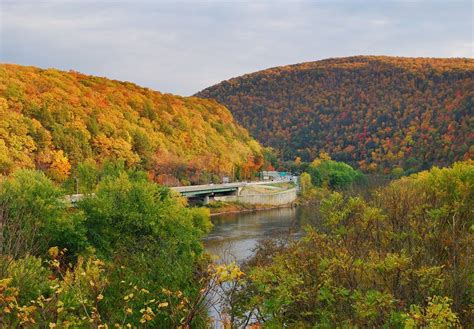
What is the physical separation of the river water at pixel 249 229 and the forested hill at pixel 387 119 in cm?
4015

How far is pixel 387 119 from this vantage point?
150 m

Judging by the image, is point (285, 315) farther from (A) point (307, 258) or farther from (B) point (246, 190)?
(B) point (246, 190)

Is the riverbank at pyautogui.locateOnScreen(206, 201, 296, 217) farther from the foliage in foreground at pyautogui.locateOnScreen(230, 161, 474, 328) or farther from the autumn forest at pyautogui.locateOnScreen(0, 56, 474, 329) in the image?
the foliage in foreground at pyautogui.locateOnScreen(230, 161, 474, 328)

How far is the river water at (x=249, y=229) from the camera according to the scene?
4395 cm

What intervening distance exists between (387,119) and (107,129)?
89686 millimetres

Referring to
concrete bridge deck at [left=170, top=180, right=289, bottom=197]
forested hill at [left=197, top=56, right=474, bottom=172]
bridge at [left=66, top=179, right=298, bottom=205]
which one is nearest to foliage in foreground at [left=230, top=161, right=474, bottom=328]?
concrete bridge deck at [left=170, top=180, right=289, bottom=197]

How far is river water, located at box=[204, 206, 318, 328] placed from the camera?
44.0 meters

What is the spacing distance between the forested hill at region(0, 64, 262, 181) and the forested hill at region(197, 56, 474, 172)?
1301 inches

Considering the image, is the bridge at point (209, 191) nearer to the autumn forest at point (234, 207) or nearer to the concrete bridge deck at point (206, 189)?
the concrete bridge deck at point (206, 189)

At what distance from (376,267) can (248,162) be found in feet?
317

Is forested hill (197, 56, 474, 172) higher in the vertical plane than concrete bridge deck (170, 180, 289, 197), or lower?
higher

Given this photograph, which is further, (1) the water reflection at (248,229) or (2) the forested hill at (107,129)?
→ (2) the forested hill at (107,129)

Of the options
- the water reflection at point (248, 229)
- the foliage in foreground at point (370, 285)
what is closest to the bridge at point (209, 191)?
the water reflection at point (248, 229)

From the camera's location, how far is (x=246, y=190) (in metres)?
85.6
